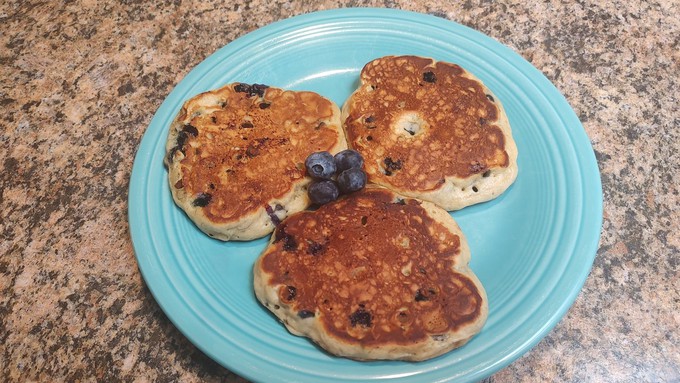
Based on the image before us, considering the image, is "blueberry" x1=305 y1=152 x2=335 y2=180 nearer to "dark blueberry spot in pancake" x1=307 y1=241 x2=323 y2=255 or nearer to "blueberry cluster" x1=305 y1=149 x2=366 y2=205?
"blueberry cluster" x1=305 y1=149 x2=366 y2=205

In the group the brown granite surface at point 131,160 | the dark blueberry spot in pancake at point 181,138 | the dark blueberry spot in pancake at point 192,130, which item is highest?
the dark blueberry spot in pancake at point 192,130

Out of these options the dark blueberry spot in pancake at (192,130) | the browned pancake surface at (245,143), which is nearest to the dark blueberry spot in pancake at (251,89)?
the browned pancake surface at (245,143)

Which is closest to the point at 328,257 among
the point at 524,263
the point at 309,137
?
the point at 309,137

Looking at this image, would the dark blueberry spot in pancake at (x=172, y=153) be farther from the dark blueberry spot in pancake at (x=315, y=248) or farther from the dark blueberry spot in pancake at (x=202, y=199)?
the dark blueberry spot in pancake at (x=315, y=248)

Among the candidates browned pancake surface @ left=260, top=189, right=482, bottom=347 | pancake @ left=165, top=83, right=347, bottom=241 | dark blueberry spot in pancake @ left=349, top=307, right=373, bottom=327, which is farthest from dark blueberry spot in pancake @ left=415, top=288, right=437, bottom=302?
pancake @ left=165, top=83, right=347, bottom=241

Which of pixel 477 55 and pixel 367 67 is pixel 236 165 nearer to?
pixel 367 67

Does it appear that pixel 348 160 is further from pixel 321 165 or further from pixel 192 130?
pixel 192 130

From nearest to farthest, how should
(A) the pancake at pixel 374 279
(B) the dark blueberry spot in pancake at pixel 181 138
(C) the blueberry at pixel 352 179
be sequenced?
(A) the pancake at pixel 374 279
(C) the blueberry at pixel 352 179
(B) the dark blueberry spot in pancake at pixel 181 138
